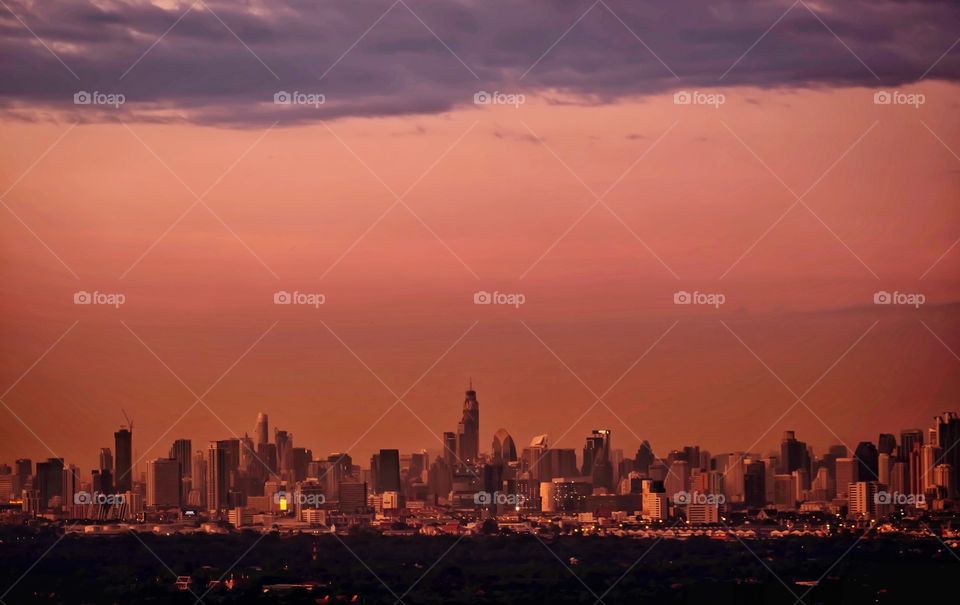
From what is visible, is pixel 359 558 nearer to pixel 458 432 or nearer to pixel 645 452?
pixel 458 432

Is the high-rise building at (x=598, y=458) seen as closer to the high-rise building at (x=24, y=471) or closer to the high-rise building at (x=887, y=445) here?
the high-rise building at (x=887, y=445)

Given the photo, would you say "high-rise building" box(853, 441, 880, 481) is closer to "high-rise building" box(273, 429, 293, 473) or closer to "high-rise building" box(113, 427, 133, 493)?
"high-rise building" box(273, 429, 293, 473)

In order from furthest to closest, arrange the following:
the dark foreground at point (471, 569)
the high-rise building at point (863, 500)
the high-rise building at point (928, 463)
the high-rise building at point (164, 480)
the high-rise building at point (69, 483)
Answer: the high-rise building at point (863, 500) < the high-rise building at point (928, 463) < the high-rise building at point (164, 480) < the high-rise building at point (69, 483) < the dark foreground at point (471, 569)

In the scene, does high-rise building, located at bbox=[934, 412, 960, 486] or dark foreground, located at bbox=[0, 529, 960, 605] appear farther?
high-rise building, located at bbox=[934, 412, 960, 486]

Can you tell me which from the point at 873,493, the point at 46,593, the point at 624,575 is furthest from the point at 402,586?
the point at 873,493

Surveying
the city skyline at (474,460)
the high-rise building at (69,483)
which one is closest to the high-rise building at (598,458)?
the city skyline at (474,460)

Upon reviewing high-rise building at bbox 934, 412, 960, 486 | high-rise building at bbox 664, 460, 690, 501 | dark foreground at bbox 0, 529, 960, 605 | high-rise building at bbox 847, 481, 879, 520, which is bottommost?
dark foreground at bbox 0, 529, 960, 605

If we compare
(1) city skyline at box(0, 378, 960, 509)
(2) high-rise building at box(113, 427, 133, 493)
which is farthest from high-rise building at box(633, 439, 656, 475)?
(2) high-rise building at box(113, 427, 133, 493)
